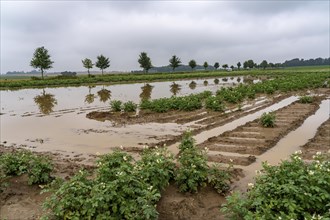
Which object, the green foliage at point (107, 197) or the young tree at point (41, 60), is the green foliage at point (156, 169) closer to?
the green foliage at point (107, 197)

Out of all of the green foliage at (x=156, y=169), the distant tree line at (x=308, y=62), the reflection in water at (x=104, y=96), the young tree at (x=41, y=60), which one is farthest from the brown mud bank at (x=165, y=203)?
the distant tree line at (x=308, y=62)

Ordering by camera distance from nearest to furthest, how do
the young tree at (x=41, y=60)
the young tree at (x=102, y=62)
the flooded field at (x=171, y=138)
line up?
the flooded field at (x=171, y=138), the young tree at (x=41, y=60), the young tree at (x=102, y=62)

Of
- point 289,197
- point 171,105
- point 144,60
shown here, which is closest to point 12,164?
point 289,197

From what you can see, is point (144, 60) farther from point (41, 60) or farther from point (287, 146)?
point (287, 146)

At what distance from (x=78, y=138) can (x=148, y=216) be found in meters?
9.34

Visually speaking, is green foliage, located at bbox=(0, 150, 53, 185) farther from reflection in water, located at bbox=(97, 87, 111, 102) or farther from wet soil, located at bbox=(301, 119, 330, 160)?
reflection in water, located at bbox=(97, 87, 111, 102)

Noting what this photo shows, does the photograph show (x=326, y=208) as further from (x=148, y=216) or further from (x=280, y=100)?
(x=280, y=100)

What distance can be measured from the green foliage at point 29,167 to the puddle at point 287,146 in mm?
4544

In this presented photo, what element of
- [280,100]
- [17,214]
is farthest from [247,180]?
[280,100]

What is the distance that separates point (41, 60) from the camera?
6172cm

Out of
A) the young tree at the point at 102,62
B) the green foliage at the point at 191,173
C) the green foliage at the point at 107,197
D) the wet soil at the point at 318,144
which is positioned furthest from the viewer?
the young tree at the point at 102,62

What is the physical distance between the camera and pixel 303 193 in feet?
15.6

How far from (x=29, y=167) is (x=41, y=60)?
5933 centimetres

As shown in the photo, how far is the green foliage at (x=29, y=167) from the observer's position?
7285 mm
